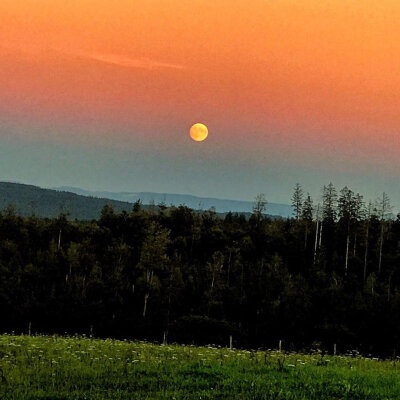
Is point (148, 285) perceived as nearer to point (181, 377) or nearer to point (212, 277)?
point (212, 277)

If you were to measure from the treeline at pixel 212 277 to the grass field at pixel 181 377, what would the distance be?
217 ft

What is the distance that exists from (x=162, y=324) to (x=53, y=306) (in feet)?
74.6

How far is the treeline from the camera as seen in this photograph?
104 meters

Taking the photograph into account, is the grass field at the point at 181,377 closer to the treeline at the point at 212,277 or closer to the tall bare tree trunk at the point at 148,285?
the treeline at the point at 212,277

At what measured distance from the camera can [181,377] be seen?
18.2 metres

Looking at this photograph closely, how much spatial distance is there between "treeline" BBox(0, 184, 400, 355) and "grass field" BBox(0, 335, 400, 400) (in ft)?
217

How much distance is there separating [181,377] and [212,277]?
113137 mm

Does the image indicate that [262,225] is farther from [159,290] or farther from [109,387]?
[109,387]

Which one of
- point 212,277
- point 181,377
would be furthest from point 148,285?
point 181,377

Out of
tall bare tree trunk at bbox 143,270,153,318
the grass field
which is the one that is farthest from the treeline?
the grass field

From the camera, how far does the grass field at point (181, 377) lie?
15672 millimetres

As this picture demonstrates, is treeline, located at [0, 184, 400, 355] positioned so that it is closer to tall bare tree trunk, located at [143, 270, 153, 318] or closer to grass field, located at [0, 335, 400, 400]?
tall bare tree trunk, located at [143, 270, 153, 318]

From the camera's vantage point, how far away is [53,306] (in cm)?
11519

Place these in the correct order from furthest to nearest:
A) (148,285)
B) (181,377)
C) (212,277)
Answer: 1. (212,277)
2. (148,285)
3. (181,377)
